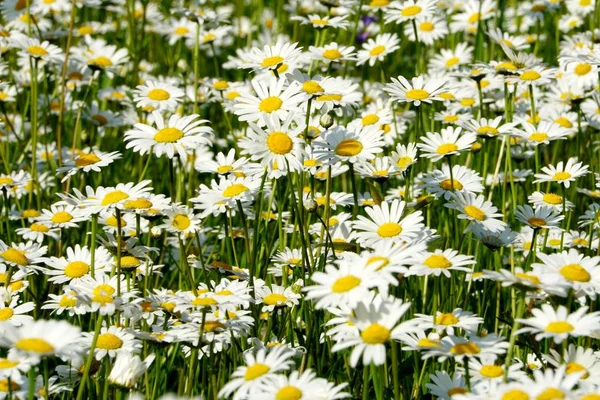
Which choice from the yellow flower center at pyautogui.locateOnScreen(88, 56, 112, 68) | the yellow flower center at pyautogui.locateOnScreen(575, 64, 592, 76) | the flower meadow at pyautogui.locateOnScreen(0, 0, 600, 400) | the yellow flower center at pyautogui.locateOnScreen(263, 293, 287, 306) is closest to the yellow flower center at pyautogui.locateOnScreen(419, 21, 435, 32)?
the flower meadow at pyautogui.locateOnScreen(0, 0, 600, 400)

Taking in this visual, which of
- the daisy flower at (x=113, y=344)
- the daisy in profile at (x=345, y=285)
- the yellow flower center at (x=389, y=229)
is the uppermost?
the daisy in profile at (x=345, y=285)

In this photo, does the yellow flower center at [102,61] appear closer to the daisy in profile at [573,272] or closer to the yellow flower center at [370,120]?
the yellow flower center at [370,120]

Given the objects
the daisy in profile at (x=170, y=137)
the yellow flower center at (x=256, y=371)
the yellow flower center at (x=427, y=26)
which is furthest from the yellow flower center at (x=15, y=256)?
the yellow flower center at (x=427, y=26)

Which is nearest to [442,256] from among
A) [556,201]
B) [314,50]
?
[556,201]

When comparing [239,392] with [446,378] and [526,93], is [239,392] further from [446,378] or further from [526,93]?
[526,93]

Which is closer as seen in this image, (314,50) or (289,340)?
(289,340)

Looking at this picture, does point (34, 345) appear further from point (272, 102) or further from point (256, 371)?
point (272, 102)

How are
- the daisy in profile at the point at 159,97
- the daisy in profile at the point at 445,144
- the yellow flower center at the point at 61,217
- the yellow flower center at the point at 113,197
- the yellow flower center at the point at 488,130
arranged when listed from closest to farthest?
the yellow flower center at the point at 113,197, the daisy in profile at the point at 445,144, the yellow flower center at the point at 61,217, the yellow flower center at the point at 488,130, the daisy in profile at the point at 159,97
